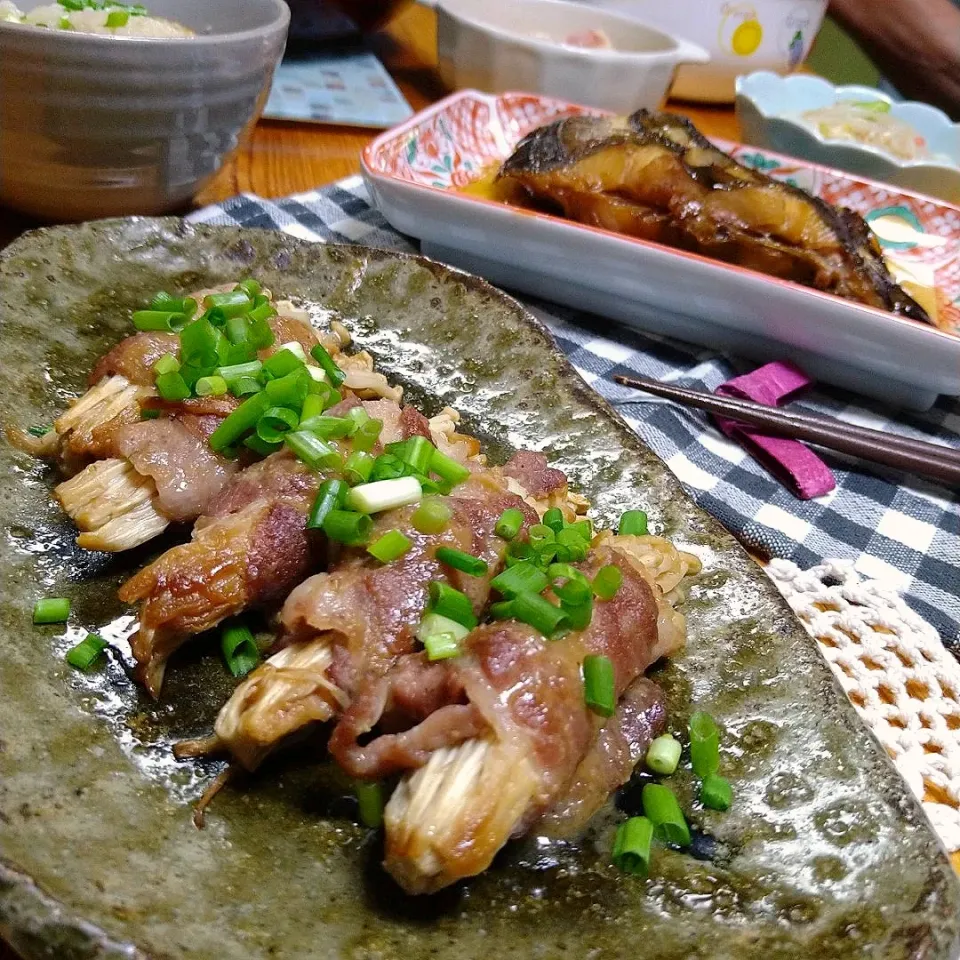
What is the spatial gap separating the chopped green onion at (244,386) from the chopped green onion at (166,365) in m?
0.15

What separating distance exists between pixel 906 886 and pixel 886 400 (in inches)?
89.3

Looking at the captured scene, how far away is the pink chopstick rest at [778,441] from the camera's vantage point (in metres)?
2.69

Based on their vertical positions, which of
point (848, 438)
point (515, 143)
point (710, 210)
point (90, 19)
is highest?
point (90, 19)

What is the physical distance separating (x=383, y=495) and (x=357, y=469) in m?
0.12

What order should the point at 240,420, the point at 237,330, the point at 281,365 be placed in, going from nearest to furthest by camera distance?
the point at 240,420, the point at 281,365, the point at 237,330

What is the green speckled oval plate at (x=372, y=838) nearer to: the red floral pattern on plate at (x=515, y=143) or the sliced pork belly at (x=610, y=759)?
the sliced pork belly at (x=610, y=759)

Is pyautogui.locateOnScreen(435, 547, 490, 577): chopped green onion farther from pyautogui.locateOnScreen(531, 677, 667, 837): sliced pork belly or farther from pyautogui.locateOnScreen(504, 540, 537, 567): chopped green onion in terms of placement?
pyautogui.locateOnScreen(531, 677, 667, 837): sliced pork belly

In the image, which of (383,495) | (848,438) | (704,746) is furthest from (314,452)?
(848,438)

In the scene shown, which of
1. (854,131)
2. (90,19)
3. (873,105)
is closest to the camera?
(90,19)

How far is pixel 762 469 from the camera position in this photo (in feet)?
9.11

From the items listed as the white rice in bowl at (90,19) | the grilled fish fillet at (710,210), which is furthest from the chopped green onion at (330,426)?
the grilled fish fillet at (710,210)

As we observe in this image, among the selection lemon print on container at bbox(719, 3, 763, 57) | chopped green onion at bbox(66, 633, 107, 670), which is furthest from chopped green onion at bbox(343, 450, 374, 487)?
lemon print on container at bbox(719, 3, 763, 57)

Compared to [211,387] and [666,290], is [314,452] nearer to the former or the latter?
[211,387]

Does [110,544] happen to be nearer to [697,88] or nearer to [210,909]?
[210,909]
